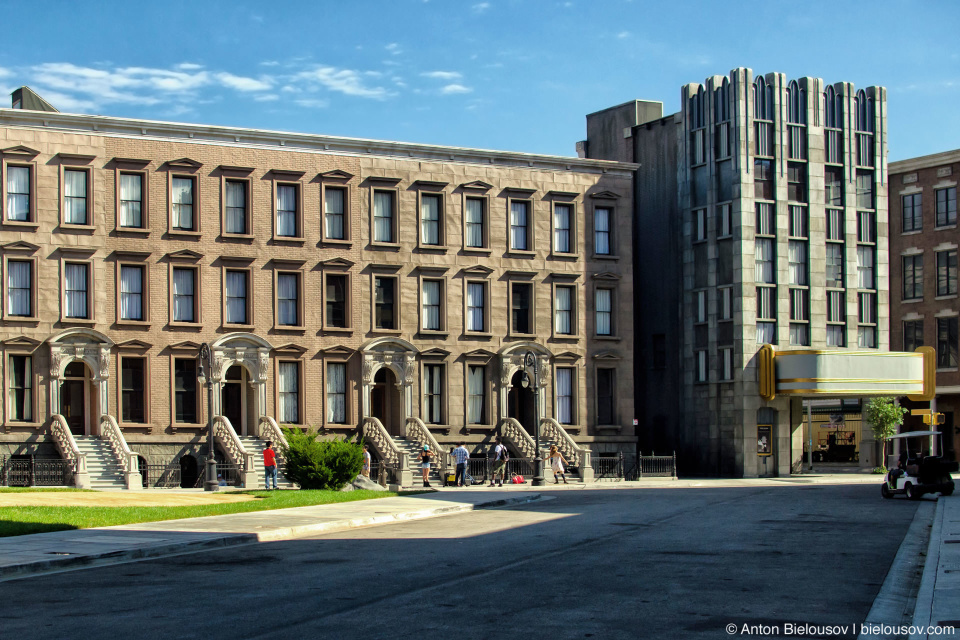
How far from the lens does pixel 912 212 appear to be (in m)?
67.1

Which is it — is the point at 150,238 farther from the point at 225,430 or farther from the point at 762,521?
the point at 762,521

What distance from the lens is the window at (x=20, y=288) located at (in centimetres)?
4359

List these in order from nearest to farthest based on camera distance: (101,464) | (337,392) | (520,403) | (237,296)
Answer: (101,464) < (237,296) < (337,392) < (520,403)

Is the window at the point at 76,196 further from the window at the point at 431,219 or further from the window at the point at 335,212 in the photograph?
the window at the point at 431,219

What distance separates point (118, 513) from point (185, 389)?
777 inches

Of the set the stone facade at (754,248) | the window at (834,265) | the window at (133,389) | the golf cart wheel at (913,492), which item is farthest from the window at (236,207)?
the window at (834,265)

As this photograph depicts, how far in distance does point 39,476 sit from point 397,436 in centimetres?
1464

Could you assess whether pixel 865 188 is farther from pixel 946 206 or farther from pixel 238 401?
pixel 238 401

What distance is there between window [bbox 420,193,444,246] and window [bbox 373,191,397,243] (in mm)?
1357

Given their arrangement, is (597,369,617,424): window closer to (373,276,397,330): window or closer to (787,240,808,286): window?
(787,240,808,286): window

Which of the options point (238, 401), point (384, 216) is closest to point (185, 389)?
point (238, 401)

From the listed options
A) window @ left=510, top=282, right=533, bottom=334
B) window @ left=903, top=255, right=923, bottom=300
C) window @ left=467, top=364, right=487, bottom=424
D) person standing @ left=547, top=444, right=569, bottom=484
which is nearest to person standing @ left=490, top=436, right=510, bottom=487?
person standing @ left=547, top=444, right=569, bottom=484

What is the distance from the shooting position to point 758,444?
177 ft

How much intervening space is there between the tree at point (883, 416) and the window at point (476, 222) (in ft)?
68.0
